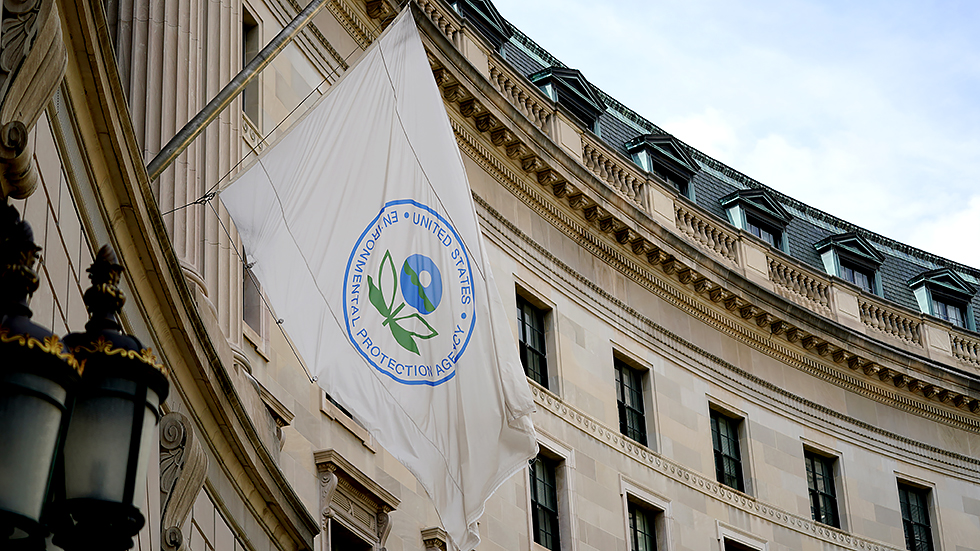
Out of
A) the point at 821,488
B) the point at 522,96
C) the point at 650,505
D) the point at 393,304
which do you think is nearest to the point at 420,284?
the point at 393,304

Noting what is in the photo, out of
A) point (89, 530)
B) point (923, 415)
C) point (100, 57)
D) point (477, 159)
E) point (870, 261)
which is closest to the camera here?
point (89, 530)

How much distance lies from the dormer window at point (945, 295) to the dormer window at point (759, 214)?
17.4ft

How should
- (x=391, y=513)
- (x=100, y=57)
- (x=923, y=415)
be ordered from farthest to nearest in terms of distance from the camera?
1. (x=923, y=415)
2. (x=391, y=513)
3. (x=100, y=57)

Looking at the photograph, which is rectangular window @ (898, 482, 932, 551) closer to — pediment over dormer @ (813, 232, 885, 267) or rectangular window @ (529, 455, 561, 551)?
pediment over dormer @ (813, 232, 885, 267)

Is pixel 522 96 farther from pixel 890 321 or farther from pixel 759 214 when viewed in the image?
pixel 890 321

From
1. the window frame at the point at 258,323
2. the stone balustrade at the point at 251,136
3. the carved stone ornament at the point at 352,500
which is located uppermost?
the stone balustrade at the point at 251,136

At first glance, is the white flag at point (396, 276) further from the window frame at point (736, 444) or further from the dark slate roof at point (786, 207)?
the dark slate roof at point (786, 207)

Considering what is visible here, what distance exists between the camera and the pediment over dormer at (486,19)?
33.4 meters

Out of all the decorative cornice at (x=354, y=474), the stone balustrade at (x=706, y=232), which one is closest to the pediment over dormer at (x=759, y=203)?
the stone balustrade at (x=706, y=232)

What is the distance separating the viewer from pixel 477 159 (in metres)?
27.1

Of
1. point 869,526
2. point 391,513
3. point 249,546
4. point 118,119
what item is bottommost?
point 249,546

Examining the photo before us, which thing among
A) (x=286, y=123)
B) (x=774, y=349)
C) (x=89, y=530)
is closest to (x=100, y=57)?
(x=89, y=530)

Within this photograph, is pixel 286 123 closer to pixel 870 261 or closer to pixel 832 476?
pixel 832 476

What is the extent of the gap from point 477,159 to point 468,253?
38.8 feet
